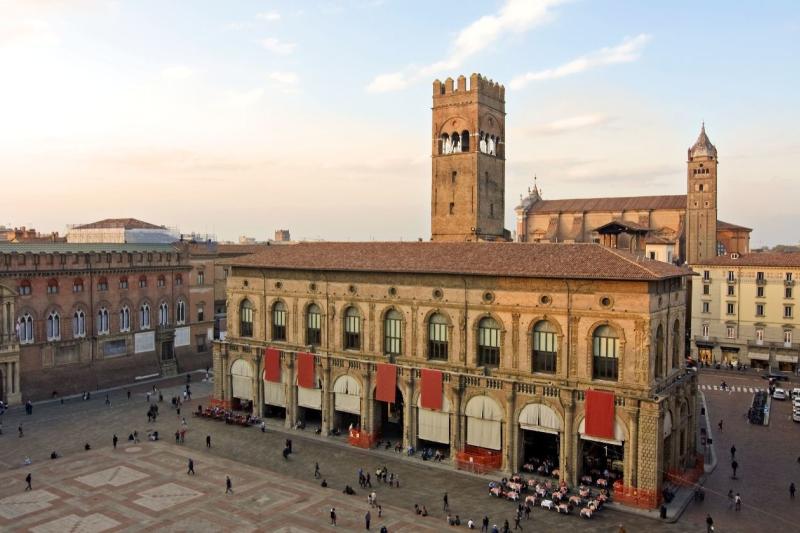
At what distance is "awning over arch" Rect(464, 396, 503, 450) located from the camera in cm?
4378

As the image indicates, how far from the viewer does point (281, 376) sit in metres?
54.9

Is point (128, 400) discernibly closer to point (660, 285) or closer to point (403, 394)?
point (403, 394)

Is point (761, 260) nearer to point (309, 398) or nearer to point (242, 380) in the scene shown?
point (309, 398)

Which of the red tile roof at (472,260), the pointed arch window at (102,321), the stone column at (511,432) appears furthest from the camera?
the pointed arch window at (102,321)

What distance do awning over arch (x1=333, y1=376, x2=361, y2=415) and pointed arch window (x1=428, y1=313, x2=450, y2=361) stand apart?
6.97 meters

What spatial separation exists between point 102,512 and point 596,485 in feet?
97.0

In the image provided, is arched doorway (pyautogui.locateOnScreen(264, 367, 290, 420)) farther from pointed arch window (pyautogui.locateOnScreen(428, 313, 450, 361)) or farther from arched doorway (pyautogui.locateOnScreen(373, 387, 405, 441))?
pointed arch window (pyautogui.locateOnScreen(428, 313, 450, 361))

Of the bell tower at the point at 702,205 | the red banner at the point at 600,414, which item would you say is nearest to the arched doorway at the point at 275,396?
the red banner at the point at 600,414

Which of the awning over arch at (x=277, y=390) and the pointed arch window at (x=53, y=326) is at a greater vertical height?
the pointed arch window at (x=53, y=326)

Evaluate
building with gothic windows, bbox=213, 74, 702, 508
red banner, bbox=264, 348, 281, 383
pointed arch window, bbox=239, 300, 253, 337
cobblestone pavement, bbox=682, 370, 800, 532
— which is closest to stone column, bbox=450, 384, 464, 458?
building with gothic windows, bbox=213, 74, 702, 508

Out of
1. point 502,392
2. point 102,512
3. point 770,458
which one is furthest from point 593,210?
point 102,512

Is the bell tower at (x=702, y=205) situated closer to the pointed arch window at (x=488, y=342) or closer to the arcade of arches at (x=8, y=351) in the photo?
the pointed arch window at (x=488, y=342)

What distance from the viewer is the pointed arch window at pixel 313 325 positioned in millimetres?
53537

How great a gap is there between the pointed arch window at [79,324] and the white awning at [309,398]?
90.8 ft
